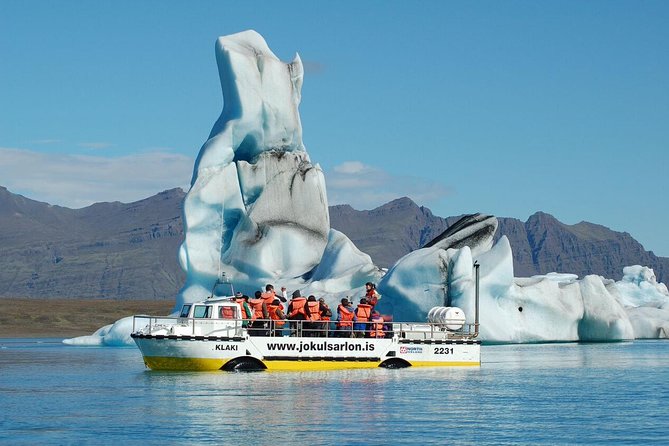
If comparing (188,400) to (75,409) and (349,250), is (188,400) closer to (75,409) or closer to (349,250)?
(75,409)

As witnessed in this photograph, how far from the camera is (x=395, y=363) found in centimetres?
2972

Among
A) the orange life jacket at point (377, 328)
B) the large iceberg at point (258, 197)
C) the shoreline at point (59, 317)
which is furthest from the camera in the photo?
the shoreline at point (59, 317)

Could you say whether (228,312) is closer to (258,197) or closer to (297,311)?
(297,311)

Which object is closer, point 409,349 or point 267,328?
point 267,328

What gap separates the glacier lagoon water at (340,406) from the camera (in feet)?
57.9

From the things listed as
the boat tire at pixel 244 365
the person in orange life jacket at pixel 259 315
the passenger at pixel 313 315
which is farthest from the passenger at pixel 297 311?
the boat tire at pixel 244 365

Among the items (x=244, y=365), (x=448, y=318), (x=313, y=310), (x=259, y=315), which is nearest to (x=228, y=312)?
(x=259, y=315)

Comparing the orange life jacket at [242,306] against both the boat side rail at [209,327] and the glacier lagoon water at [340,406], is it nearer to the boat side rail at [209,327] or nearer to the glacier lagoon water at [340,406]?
the boat side rail at [209,327]

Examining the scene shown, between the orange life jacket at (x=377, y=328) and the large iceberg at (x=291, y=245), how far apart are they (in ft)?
42.1

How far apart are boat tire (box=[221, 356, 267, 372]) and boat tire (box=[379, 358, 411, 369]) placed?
11.2ft

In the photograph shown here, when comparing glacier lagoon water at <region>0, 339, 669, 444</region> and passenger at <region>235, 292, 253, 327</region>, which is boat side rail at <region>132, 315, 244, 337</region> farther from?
glacier lagoon water at <region>0, 339, 669, 444</region>

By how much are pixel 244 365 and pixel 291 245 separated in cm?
2198

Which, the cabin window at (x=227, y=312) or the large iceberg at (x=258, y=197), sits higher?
the large iceberg at (x=258, y=197)

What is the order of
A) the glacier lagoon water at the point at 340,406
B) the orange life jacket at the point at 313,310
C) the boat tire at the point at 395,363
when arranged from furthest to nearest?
the boat tire at the point at 395,363 → the orange life jacket at the point at 313,310 → the glacier lagoon water at the point at 340,406
